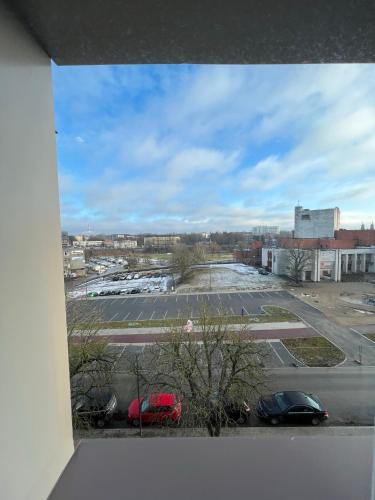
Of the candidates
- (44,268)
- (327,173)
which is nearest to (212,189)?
(327,173)

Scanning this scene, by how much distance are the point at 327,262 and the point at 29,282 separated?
1639 mm

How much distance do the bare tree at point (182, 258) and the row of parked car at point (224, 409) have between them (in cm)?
108

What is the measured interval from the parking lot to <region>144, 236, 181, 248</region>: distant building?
0.51 meters

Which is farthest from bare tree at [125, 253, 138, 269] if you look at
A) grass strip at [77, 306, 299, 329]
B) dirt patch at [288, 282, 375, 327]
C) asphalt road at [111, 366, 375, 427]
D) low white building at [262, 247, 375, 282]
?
dirt patch at [288, 282, 375, 327]

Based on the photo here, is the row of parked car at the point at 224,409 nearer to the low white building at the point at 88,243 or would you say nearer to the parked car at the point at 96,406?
A: the parked car at the point at 96,406

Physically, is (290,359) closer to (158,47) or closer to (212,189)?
(212,189)

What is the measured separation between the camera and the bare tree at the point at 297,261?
1.60 meters

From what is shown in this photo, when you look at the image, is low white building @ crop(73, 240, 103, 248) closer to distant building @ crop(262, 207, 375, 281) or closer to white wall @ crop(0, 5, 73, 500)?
white wall @ crop(0, 5, 73, 500)

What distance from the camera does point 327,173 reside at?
1.34 metres

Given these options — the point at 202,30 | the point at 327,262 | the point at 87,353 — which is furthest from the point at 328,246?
the point at 87,353

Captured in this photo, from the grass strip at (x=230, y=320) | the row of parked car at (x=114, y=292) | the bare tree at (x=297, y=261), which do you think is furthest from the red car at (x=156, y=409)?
the bare tree at (x=297, y=261)

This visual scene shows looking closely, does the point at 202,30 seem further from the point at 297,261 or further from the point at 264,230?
the point at 297,261

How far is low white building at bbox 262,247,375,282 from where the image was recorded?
1412mm

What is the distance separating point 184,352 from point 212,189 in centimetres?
167
